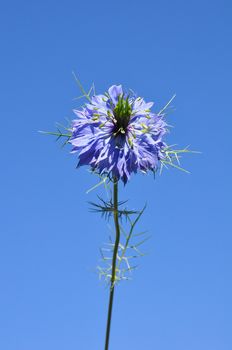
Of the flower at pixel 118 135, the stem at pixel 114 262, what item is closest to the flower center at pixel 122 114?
the flower at pixel 118 135

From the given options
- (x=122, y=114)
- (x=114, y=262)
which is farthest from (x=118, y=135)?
(x=114, y=262)

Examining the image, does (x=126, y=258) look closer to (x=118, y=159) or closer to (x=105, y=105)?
(x=118, y=159)

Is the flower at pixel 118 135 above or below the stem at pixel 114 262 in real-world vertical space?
above

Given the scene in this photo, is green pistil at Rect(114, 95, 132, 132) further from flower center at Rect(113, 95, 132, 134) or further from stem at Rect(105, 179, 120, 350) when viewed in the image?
stem at Rect(105, 179, 120, 350)

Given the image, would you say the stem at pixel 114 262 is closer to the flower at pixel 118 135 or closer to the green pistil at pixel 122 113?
the flower at pixel 118 135

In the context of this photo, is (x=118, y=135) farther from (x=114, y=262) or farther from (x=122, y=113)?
(x=114, y=262)

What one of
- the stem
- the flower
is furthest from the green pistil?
the stem

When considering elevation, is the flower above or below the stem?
above

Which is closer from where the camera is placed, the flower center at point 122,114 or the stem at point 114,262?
the stem at point 114,262
